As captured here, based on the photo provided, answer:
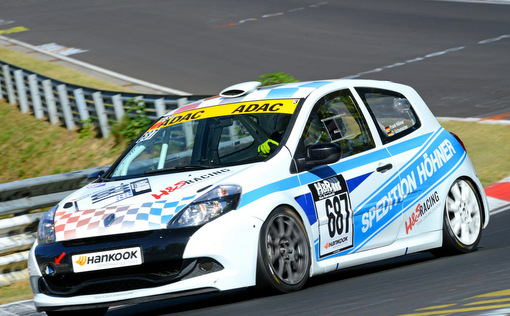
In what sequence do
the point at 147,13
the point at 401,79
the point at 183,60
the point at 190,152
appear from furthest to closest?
the point at 147,13 → the point at 183,60 → the point at 401,79 → the point at 190,152

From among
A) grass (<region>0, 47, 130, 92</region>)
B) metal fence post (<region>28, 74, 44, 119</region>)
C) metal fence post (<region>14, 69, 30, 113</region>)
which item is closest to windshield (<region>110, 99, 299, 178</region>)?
metal fence post (<region>28, 74, 44, 119</region>)

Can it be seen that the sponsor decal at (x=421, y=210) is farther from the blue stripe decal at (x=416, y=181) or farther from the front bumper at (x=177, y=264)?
the front bumper at (x=177, y=264)

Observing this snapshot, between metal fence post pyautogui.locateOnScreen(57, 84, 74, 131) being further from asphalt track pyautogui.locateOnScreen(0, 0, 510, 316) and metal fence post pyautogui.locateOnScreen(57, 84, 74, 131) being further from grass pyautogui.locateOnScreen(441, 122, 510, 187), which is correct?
grass pyautogui.locateOnScreen(441, 122, 510, 187)

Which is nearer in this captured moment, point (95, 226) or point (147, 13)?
point (95, 226)

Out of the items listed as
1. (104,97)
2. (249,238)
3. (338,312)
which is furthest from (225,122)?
(104,97)

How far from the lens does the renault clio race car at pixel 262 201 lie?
6.16m

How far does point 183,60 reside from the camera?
23.8 metres

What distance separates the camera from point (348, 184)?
7.12 meters

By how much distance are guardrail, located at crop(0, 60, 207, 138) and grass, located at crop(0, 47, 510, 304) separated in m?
0.24

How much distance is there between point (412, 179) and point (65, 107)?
11.8 meters

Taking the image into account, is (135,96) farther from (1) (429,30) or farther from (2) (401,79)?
(1) (429,30)

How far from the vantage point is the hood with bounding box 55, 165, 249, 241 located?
621 cm

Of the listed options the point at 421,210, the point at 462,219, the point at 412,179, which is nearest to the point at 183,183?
the point at 412,179

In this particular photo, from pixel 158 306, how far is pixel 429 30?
63.8ft
